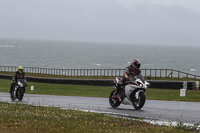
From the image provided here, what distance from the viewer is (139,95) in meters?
13.6

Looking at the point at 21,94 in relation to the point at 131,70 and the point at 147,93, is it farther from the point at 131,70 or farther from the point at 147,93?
the point at 147,93

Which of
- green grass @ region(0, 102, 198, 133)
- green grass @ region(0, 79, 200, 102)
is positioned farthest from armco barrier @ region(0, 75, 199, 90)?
green grass @ region(0, 102, 198, 133)

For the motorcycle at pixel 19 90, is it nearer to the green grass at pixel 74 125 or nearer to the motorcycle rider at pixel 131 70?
the motorcycle rider at pixel 131 70

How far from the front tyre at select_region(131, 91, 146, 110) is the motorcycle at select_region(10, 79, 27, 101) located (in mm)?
7401

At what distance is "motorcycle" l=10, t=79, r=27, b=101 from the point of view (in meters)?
19.3

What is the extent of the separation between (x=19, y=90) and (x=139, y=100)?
26.3ft

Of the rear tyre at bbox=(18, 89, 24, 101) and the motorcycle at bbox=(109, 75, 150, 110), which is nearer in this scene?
the motorcycle at bbox=(109, 75, 150, 110)

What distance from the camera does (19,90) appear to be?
1953 cm

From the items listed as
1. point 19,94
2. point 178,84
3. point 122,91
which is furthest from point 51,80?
point 122,91

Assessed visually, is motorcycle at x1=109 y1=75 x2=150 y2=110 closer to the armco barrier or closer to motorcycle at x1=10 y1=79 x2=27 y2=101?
motorcycle at x1=10 y1=79 x2=27 y2=101

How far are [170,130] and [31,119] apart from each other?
12.4ft

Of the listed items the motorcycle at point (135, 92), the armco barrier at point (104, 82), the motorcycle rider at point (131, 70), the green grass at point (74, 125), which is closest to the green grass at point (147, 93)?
the armco barrier at point (104, 82)

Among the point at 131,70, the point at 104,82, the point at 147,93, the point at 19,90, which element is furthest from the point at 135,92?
the point at 104,82

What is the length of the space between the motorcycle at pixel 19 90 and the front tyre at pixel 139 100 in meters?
7.40
